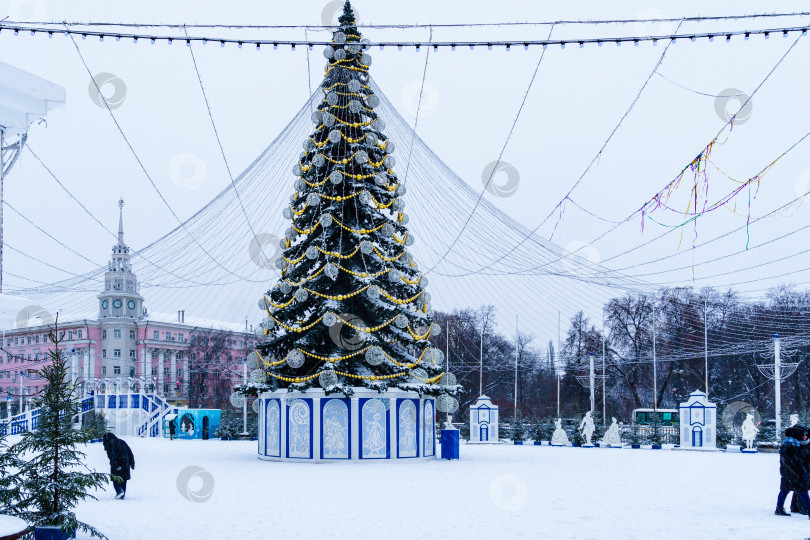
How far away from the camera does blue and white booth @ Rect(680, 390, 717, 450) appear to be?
33031 millimetres

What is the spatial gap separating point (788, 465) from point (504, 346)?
5728 cm

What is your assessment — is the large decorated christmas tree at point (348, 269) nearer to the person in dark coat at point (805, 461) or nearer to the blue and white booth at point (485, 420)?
the blue and white booth at point (485, 420)

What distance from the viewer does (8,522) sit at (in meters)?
9.56

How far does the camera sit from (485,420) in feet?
123

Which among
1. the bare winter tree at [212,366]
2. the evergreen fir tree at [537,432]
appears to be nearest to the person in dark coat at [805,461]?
the evergreen fir tree at [537,432]

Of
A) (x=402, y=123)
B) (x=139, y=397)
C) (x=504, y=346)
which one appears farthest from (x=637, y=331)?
(x=402, y=123)

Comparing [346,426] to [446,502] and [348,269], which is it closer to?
[348,269]

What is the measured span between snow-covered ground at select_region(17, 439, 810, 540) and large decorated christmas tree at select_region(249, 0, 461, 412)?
306cm

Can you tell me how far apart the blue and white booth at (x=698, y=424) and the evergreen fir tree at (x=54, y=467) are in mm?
28057

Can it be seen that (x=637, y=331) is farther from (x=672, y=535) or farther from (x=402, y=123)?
(x=672, y=535)

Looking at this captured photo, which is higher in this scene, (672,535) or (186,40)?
(186,40)

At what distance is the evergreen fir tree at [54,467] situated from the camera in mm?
9859

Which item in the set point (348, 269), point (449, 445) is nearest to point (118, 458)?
point (348, 269)

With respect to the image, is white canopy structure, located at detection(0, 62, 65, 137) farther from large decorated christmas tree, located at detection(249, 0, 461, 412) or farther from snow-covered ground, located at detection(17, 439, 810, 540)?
large decorated christmas tree, located at detection(249, 0, 461, 412)
